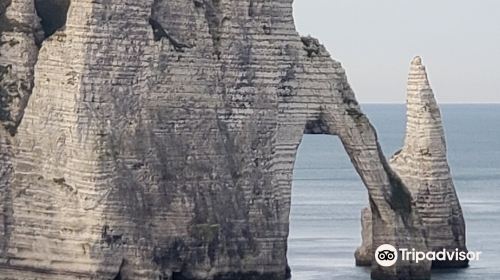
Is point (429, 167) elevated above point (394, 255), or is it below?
above

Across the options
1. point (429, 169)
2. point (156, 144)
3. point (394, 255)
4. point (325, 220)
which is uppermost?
point (325, 220)

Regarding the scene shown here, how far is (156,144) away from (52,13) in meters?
5.14

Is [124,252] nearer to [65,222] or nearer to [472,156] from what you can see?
[65,222]

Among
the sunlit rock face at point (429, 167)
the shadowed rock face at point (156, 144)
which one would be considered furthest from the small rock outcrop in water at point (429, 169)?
the shadowed rock face at point (156, 144)

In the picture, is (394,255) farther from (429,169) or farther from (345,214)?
(345,214)

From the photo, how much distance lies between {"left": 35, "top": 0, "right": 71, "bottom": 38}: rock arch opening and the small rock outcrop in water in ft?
37.4

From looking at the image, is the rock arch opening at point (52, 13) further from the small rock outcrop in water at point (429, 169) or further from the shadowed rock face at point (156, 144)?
the small rock outcrop in water at point (429, 169)

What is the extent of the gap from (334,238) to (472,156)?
55.5 m

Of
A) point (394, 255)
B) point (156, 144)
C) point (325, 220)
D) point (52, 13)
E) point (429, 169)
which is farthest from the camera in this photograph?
point (325, 220)

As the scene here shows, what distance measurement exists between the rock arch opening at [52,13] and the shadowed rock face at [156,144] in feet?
2.34

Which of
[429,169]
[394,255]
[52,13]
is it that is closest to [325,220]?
[429,169]

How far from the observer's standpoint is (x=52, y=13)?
262ft

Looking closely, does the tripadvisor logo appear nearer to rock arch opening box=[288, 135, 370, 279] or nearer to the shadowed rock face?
rock arch opening box=[288, 135, 370, 279]

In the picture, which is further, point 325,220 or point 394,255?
point 325,220
